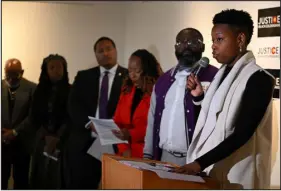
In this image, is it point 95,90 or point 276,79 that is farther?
point 95,90

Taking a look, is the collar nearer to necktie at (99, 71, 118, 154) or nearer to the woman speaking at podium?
necktie at (99, 71, 118, 154)

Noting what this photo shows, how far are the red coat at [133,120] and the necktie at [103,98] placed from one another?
3.0 inches

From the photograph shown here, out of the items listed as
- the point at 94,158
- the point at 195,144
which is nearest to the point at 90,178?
the point at 94,158

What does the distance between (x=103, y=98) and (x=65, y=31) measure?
47 centimetres

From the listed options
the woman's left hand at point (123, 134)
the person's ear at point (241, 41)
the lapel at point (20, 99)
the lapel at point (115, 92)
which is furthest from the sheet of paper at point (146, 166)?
the lapel at point (20, 99)

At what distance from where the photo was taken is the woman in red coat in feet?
9.01

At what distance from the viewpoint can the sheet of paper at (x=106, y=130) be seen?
2.79 metres

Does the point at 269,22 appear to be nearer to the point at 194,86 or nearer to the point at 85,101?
the point at 194,86

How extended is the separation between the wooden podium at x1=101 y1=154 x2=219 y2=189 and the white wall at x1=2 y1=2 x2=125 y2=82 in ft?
2.18

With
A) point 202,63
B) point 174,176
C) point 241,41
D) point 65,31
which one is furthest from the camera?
point 65,31

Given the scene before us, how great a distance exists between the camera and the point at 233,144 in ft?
7.36

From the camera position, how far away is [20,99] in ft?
9.30

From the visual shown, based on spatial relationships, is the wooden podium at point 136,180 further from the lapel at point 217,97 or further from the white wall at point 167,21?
the white wall at point 167,21

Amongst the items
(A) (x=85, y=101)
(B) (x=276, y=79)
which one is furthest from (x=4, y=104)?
(B) (x=276, y=79)
